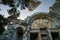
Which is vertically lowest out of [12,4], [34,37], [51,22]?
[34,37]

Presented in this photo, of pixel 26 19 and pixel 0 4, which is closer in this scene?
pixel 0 4

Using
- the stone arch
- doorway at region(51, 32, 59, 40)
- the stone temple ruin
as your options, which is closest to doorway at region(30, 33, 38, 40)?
the stone temple ruin

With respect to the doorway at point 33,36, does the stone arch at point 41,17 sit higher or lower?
higher

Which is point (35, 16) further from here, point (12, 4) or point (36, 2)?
point (12, 4)

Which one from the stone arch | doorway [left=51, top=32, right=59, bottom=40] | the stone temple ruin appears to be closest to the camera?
the stone temple ruin

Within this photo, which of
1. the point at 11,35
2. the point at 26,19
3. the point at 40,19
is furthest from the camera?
the point at 40,19

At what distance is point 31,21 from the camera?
880 cm

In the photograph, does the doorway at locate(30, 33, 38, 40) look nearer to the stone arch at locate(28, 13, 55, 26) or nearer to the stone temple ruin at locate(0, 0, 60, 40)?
the stone temple ruin at locate(0, 0, 60, 40)

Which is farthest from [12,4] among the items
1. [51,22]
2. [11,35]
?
[51,22]

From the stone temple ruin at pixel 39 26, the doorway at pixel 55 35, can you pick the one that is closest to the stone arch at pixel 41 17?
the stone temple ruin at pixel 39 26

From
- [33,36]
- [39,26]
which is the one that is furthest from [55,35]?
[33,36]

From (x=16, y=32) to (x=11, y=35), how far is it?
0.36 meters

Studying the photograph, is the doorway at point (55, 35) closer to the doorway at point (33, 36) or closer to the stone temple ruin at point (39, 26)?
the stone temple ruin at point (39, 26)

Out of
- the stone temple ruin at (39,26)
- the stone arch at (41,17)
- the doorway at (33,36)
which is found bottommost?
the doorway at (33,36)
